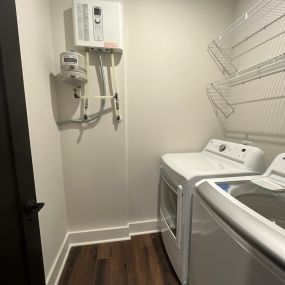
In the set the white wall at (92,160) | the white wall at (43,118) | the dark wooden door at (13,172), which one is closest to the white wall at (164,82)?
the white wall at (92,160)

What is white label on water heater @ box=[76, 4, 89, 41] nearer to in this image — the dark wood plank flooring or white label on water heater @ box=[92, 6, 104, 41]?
white label on water heater @ box=[92, 6, 104, 41]

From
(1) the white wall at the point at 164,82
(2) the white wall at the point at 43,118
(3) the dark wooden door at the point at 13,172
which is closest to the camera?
(3) the dark wooden door at the point at 13,172

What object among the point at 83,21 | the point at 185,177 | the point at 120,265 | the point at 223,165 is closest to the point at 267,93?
the point at 223,165

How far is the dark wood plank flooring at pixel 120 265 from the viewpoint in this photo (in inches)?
55.9

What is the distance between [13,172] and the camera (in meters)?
0.61

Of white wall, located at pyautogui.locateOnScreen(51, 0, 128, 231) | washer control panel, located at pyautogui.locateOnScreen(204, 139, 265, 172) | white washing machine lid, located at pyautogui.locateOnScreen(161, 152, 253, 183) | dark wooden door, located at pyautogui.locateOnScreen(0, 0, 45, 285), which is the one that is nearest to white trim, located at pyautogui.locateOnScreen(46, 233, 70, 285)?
white wall, located at pyautogui.locateOnScreen(51, 0, 128, 231)

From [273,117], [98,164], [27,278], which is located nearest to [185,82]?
[273,117]

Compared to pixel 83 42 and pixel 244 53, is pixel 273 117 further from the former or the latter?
pixel 83 42

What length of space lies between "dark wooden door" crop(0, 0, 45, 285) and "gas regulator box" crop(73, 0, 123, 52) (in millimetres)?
934

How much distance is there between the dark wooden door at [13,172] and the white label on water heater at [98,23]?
0.96 meters

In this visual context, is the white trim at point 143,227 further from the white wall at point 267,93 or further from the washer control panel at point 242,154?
the white wall at point 267,93

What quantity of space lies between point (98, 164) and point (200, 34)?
1754mm

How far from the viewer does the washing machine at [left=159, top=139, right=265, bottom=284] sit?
119 cm

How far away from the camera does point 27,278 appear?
2.20 feet
